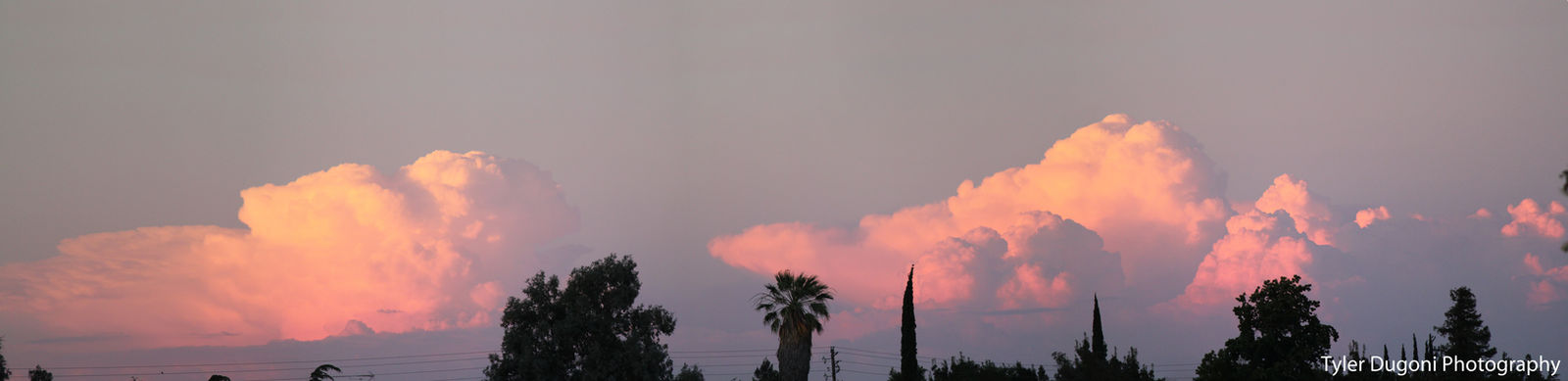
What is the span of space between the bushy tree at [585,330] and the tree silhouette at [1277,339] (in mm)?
32111

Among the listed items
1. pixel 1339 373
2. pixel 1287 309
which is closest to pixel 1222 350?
pixel 1287 309

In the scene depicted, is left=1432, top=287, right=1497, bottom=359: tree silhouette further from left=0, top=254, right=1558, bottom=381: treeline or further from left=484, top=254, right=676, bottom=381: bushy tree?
left=484, top=254, right=676, bottom=381: bushy tree

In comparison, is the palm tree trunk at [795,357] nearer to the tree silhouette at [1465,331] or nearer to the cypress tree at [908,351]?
the cypress tree at [908,351]

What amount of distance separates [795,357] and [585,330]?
1292 cm

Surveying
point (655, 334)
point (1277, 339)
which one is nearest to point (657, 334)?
point (655, 334)

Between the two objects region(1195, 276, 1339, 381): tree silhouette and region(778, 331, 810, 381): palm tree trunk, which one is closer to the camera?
region(1195, 276, 1339, 381): tree silhouette

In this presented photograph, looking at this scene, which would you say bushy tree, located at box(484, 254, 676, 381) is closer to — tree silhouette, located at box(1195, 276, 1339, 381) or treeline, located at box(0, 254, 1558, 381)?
treeline, located at box(0, 254, 1558, 381)

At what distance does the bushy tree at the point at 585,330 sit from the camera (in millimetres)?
75500

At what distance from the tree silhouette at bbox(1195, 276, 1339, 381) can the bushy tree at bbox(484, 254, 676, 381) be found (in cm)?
3211

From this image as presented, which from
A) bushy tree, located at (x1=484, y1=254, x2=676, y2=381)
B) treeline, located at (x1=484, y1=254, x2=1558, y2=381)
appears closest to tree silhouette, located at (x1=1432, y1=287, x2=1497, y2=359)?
treeline, located at (x1=484, y1=254, x2=1558, y2=381)

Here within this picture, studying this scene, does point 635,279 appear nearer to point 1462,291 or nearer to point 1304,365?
point 1304,365

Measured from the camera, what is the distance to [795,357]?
7875 cm

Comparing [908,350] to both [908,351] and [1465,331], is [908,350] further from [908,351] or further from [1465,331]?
[1465,331]

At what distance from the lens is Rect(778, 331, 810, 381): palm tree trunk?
78.2m
